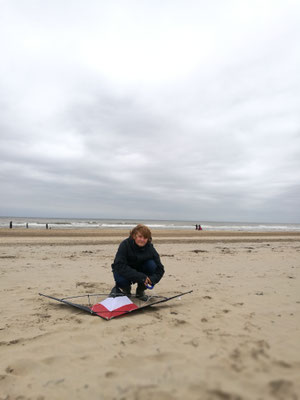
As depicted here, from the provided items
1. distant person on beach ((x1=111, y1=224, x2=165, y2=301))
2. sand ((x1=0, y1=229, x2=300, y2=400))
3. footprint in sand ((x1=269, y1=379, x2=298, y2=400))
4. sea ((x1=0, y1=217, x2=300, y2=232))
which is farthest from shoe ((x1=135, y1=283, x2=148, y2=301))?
sea ((x1=0, y1=217, x2=300, y2=232))

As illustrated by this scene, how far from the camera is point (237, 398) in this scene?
199 centimetres

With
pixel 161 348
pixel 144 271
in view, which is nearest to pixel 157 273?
pixel 144 271

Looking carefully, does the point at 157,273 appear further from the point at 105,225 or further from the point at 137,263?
the point at 105,225

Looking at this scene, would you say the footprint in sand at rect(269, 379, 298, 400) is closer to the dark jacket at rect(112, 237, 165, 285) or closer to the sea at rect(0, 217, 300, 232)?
the dark jacket at rect(112, 237, 165, 285)

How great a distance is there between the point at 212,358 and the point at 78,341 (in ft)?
4.98

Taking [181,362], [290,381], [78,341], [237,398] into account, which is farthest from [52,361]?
[290,381]

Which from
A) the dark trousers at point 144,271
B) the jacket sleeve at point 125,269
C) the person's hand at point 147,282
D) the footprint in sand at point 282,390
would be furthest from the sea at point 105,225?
the footprint in sand at point 282,390

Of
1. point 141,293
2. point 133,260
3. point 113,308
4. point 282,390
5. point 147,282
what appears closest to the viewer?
point 282,390

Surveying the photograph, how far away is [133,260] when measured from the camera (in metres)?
4.65

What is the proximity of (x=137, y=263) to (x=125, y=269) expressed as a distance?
0.32 metres

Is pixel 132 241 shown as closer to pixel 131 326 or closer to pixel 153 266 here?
pixel 153 266

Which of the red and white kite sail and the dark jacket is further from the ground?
the dark jacket

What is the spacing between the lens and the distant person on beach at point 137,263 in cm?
443

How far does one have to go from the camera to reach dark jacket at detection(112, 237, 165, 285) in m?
4.41
